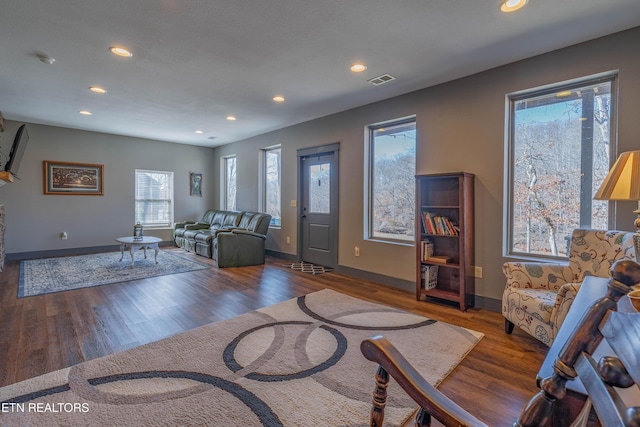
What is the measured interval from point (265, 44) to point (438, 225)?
8.52 feet

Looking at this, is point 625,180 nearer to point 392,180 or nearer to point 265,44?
point 392,180

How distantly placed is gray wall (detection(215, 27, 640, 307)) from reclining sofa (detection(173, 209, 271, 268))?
161cm

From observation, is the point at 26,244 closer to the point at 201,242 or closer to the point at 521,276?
the point at 201,242

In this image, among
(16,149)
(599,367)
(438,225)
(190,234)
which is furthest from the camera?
(190,234)

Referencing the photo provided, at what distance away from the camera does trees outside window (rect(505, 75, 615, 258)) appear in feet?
8.81

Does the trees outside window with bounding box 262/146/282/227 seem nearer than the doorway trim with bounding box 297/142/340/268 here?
No

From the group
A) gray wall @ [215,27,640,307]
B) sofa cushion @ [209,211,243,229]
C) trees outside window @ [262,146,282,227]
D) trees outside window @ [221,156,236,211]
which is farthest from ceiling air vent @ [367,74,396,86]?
trees outside window @ [221,156,236,211]

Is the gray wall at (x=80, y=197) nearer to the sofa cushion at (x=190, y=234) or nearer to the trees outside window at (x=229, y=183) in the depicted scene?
the trees outside window at (x=229, y=183)

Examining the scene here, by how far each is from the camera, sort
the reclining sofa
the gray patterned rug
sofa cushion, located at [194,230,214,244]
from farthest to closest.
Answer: sofa cushion, located at [194,230,214,244], the reclining sofa, the gray patterned rug

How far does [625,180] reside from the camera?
74.1 inches

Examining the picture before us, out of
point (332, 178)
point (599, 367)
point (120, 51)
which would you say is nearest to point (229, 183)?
point (332, 178)

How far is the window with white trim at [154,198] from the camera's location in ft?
22.9

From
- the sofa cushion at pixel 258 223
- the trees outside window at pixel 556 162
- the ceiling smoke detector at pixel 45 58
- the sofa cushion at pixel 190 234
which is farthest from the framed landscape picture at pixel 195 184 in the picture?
the trees outside window at pixel 556 162

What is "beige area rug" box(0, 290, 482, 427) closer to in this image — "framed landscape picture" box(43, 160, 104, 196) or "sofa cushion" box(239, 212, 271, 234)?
"sofa cushion" box(239, 212, 271, 234)
